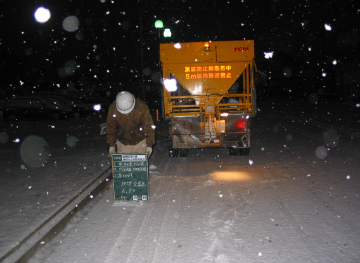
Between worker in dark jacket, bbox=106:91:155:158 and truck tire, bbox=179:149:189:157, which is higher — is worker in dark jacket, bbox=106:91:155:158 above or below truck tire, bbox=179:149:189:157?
above

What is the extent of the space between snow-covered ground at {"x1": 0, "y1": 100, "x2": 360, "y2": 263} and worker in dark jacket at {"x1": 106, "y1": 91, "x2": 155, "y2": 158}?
3.38 feet

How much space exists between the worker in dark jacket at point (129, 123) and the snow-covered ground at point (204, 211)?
103 cm

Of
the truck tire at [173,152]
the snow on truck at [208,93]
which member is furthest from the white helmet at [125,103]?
the truck tire at [173,152]

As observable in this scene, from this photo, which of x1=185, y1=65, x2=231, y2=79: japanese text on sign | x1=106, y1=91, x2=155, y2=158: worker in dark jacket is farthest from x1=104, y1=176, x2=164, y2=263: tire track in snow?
x1=185, y1=65, x2=231, y2=79: japanese text on sign

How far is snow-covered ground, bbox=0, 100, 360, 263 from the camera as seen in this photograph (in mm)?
3906

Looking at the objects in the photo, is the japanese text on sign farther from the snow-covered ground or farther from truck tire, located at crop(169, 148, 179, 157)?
the snow-covered ground

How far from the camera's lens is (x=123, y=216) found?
5.08 meters

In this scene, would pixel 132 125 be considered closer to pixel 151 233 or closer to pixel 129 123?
pixel 129 123

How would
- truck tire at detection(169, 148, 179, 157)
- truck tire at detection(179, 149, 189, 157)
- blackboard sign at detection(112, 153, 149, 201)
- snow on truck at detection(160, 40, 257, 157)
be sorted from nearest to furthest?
blackboard sign at detection(112, 153, 149, 201), snow on truck at detection(160, 40, 257, 157), truck tire at detection(169, 148, 179, 157), truck tire at detection(179, 149, 189, 157)

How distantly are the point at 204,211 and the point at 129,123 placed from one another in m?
1.89

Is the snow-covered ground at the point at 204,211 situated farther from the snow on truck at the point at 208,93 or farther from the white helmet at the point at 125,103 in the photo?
the white helmet at the point at 125,103

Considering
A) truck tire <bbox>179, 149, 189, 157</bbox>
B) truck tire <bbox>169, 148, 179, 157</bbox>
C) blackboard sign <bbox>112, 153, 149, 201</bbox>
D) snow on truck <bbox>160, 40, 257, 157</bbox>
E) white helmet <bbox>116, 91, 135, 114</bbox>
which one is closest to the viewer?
white helmet <bbox>116, 91, 135, 114</bbox>

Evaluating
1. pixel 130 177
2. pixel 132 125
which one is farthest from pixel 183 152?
pixel 130 177

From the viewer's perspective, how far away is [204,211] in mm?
5223
